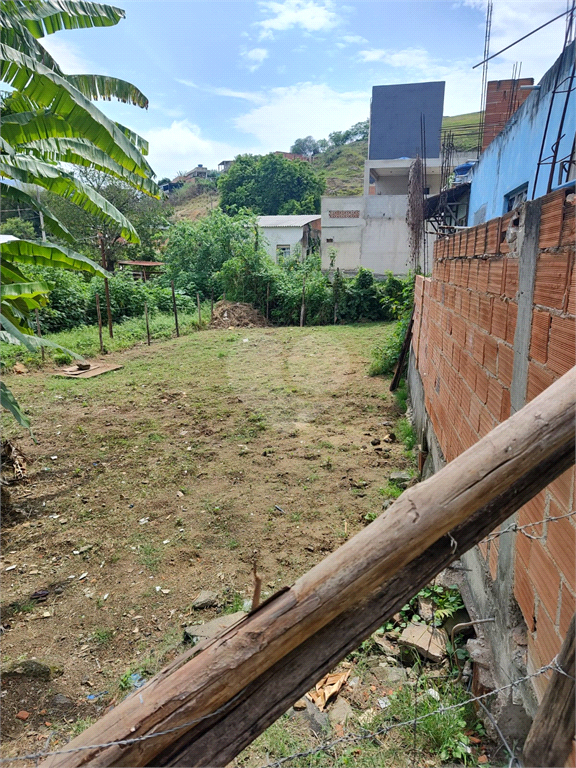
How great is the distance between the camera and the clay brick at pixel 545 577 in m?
1.52

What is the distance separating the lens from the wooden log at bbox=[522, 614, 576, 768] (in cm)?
89

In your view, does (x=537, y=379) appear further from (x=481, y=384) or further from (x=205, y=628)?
(x=205, y=628)

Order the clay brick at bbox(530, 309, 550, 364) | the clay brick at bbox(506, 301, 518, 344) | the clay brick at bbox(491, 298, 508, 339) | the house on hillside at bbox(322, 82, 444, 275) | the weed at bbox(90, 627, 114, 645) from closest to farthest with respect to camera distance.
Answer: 1. the clay brick at bbox(530, 309, 550, 364)
2. the clay brick at bbox(506, 301, 518, 344)
3. the clay brick at bbox(491, 298, 508, 339)
4. the weed at bbox(90, 627, 114, 645)
5. the house on hillside at bbox(322, 82, 444, 275)

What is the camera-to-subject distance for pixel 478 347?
287cm

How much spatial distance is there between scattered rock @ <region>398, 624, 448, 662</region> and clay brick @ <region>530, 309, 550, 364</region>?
1.80 metres

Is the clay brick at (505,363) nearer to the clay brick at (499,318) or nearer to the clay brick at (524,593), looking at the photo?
the clay brick at (499,318)

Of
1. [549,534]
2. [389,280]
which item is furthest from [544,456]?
[389,280]

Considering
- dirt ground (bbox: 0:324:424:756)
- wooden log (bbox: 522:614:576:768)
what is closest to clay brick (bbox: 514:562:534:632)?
wooden log (bbox: 522:614:576:768)

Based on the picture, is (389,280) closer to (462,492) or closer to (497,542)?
(497,542)

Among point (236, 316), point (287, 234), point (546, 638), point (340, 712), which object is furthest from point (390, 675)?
point (287, 234)

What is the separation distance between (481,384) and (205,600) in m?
2.43

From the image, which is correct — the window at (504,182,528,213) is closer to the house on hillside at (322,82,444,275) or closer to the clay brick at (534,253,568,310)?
the clay brick at (534,253,568,310)

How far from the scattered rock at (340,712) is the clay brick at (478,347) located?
197 centimetres

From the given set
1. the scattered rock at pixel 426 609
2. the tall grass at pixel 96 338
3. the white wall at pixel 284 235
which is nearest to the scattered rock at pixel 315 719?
the scattered rock at pixel 426 609
